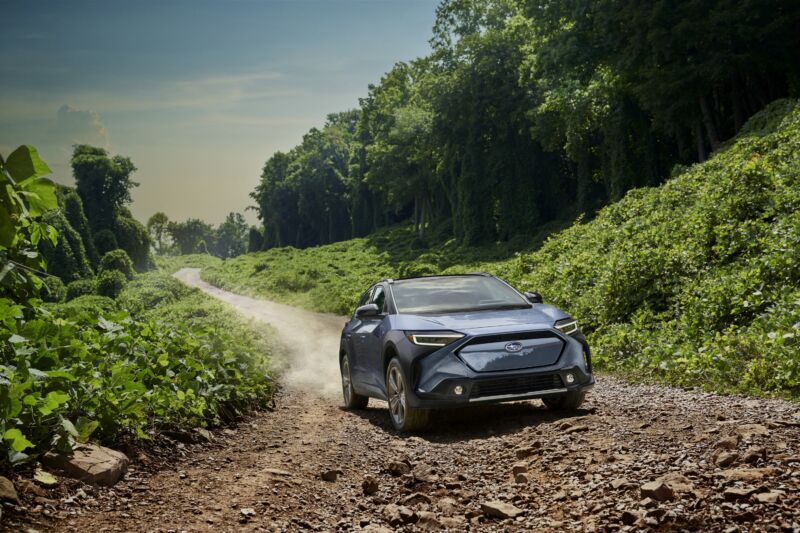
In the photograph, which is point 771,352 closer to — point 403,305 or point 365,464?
point 403,305

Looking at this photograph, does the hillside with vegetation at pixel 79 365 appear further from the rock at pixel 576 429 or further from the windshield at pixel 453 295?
the rock at pixel 576 429

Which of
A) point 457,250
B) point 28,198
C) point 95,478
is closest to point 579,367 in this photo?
point 95,478

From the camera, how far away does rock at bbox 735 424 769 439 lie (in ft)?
17.8

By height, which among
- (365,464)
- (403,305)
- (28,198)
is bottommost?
(365,464)

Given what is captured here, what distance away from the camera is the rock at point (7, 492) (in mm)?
4988

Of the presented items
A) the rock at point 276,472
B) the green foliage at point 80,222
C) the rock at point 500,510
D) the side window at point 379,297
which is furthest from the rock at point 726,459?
the green foliage at point 80,222

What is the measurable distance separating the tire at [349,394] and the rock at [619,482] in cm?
599

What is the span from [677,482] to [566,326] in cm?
354

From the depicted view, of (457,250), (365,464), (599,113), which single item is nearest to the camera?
(365,464)

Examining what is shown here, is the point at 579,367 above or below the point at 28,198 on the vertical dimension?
below

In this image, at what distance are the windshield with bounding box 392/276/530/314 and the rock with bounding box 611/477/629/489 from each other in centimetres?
388

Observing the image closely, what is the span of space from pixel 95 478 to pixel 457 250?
49568 millimetres

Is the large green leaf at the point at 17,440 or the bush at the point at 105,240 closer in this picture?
the large green leaf at the point at 17,440

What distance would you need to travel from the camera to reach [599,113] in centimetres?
3797
